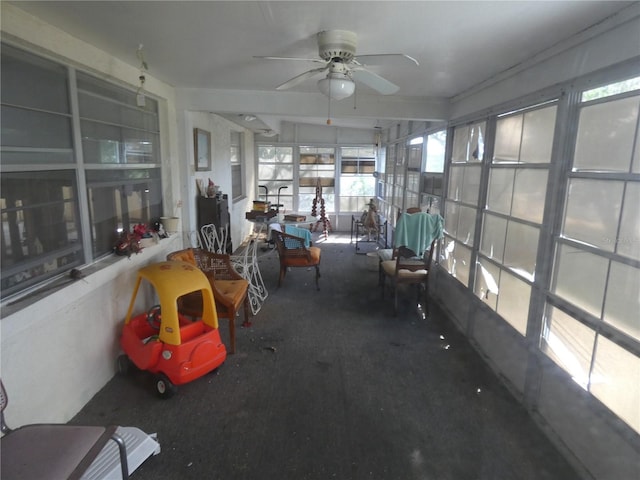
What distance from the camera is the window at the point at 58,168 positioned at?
1.86 metres

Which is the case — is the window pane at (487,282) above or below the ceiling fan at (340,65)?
below

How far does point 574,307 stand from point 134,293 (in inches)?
114

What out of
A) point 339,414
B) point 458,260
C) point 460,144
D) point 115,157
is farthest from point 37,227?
point 460,144

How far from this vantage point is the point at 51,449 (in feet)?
4.60

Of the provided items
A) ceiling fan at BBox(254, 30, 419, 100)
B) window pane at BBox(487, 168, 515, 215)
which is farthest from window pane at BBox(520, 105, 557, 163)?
ceiling fan at BBox(254, 30, 419, 100)

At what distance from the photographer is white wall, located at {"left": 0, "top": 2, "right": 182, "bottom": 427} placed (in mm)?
1782

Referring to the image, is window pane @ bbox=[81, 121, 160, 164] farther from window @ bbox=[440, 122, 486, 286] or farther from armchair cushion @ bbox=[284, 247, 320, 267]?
window @ bbox=[440, 122, 486, 286]

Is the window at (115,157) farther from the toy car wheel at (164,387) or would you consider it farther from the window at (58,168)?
the toy car wheel at (164,387)

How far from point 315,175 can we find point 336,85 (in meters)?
6.27

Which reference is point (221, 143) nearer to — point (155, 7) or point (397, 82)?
point (397, 82)

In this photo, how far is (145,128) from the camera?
131 inches

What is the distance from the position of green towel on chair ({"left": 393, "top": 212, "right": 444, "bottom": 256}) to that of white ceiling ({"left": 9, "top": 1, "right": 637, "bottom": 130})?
4.65 feet

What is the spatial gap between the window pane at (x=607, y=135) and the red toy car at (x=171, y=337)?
251 centimetres

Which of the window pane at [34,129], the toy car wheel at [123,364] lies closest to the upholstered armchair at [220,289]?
the toy car wheel at [123,364]
